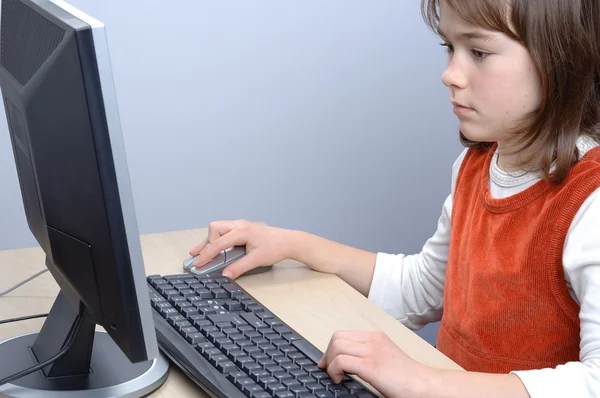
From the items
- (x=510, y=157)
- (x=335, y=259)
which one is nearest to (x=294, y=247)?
(x=335, y=259)

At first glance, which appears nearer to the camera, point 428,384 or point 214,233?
point 428,384

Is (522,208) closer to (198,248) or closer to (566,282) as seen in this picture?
(566,282)

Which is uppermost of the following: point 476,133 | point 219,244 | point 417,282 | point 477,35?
point 477,35

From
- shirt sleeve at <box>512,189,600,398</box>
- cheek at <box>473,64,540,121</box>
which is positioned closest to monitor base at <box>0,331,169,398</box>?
shirt sleeve at <box>512,189,600,398</box>

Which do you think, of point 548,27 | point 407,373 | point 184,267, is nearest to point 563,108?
point 548,27

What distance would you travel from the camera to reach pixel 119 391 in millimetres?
815

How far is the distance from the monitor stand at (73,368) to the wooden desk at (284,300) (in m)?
0.03

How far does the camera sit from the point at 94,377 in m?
0.84

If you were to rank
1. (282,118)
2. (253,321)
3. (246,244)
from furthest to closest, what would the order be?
(282,118)
(246,244)
(253,321)

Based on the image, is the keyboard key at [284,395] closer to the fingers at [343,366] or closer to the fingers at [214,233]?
the fingers at [343,366]

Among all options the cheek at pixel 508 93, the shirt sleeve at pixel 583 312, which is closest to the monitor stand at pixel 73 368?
the shirt sleeve at pixel 583 312

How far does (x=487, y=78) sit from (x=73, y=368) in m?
0.54

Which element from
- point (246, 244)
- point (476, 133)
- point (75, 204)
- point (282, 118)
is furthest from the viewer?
point (282, 118)

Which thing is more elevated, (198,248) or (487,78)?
(487,78)
